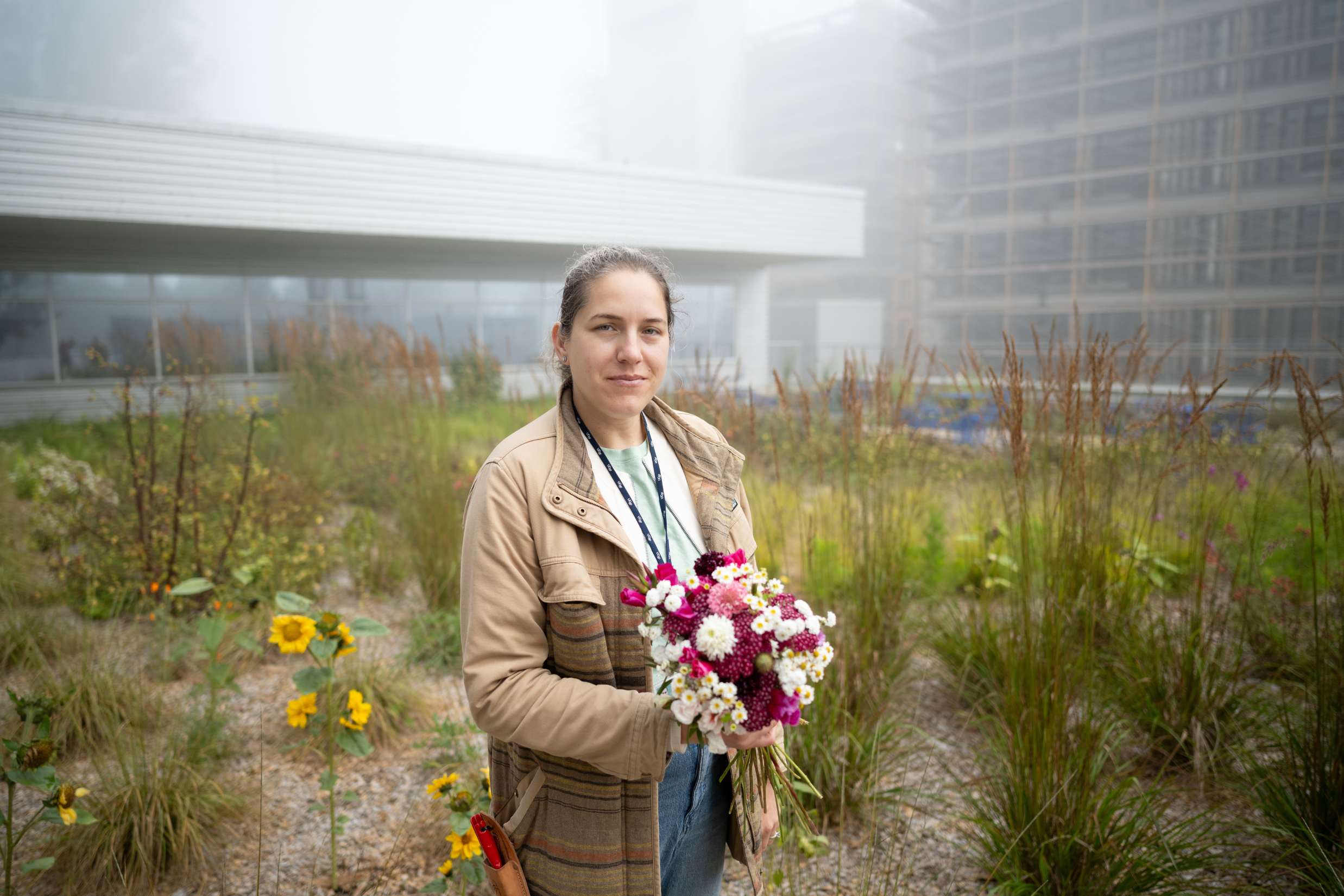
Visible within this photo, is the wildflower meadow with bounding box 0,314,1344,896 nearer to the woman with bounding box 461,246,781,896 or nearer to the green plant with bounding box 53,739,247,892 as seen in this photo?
the green plant with bounding box 53,739,247,892

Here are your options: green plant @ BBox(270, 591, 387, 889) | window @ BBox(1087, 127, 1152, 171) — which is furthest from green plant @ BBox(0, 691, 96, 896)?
window @ BBox(1087, 127, 1152, 171)

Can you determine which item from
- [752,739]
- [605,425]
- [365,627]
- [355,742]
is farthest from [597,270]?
[355,742]

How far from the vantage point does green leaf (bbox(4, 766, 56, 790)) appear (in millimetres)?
1603

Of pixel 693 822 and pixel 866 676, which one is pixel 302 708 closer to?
pixel 693 822

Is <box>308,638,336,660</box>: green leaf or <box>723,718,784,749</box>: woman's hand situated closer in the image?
<box>723,718,784,749</box>: woman's hand

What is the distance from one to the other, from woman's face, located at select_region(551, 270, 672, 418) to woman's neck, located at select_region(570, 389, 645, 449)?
4cm

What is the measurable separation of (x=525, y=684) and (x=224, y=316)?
15.9m

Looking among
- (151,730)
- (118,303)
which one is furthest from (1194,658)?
(118,303)

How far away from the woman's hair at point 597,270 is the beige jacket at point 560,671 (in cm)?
16

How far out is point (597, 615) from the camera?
45.7 inches

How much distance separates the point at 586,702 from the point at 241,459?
18.5 feet

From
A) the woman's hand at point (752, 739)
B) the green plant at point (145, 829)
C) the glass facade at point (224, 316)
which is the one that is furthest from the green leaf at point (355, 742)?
the glass facade at point (224, 316)

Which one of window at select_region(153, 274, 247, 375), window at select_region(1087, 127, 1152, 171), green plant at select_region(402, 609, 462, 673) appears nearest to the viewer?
green plant at select_region(402, 609, 462, 673)

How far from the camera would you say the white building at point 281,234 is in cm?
1102
